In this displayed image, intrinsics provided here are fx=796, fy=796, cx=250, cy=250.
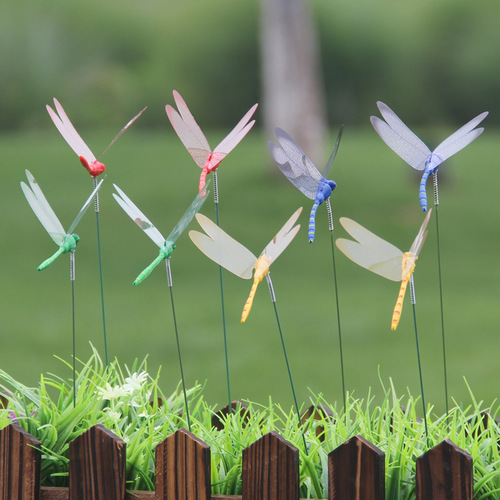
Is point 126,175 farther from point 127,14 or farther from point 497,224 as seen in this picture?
Result: point 127,14

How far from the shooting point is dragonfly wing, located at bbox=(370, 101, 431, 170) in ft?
6.01

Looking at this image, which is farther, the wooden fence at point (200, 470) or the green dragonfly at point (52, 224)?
the green dragonfly at point (52, 224)

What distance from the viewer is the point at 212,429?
2023 mm

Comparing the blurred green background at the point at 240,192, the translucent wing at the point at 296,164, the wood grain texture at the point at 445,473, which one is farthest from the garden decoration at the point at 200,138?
the blurred green background at the point at 240,192

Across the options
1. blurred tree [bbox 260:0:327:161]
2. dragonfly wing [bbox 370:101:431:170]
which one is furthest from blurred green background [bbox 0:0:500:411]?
dragonfly wing [bbox 370:101:431:170]

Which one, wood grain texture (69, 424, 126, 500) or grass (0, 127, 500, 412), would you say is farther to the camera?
grass (0, 127, 500, 412)

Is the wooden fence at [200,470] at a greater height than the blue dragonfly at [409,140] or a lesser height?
lesser

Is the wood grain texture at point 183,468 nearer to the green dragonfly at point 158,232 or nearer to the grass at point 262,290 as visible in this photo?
the green dragonfly at point 158,232

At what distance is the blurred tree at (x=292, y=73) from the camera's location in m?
9.17

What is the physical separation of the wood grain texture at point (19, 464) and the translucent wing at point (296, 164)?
827 millimetres

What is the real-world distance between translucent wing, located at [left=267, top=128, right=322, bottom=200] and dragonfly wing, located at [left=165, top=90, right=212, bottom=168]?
7.4 inches

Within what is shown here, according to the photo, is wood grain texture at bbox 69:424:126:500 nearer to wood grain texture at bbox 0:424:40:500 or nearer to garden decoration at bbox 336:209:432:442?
wood grain texture at bbox 0:424:40:500

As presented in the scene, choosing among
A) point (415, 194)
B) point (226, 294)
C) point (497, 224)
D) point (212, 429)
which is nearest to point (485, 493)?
point (212, 429)

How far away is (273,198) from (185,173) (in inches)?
84.7
